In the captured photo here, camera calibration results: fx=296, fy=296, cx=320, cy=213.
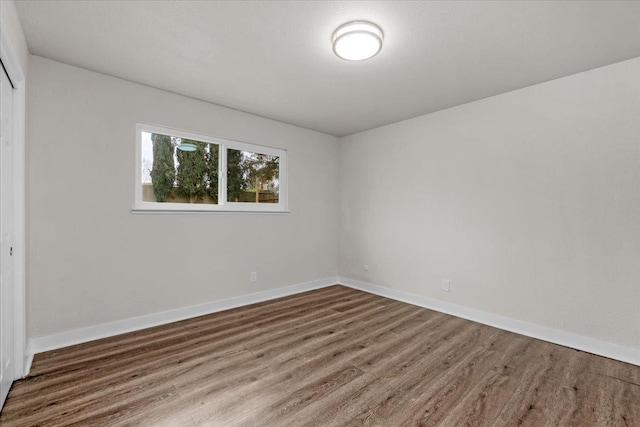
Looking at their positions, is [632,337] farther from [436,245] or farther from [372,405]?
[372,405]

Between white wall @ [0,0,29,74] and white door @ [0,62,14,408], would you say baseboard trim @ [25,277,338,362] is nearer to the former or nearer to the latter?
white door @ [0,62,14,408]

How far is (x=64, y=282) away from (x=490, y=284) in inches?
162

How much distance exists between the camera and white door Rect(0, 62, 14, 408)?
1734 mm

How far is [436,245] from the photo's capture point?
3672 millimetres

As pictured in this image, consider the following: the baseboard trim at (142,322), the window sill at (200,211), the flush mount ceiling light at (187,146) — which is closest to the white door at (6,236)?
the baseboard trim at (142,322)

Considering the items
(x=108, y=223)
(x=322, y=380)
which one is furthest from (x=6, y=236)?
(x=322, y=380)

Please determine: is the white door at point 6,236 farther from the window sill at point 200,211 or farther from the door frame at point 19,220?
the window sill at point 200,211

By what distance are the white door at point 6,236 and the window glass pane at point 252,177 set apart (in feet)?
6.54

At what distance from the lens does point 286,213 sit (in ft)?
13.8

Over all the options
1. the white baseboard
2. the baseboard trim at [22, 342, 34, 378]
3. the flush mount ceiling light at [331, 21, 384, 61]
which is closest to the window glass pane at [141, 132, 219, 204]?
the baseboard trim at [22, 342, 34, 378]

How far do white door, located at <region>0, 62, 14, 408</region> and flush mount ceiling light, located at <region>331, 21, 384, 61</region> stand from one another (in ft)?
6.79

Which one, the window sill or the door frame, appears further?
the window sill

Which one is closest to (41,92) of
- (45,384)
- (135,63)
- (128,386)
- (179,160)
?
(135,63)

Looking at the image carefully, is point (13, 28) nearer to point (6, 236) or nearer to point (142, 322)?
point (6, 236)
